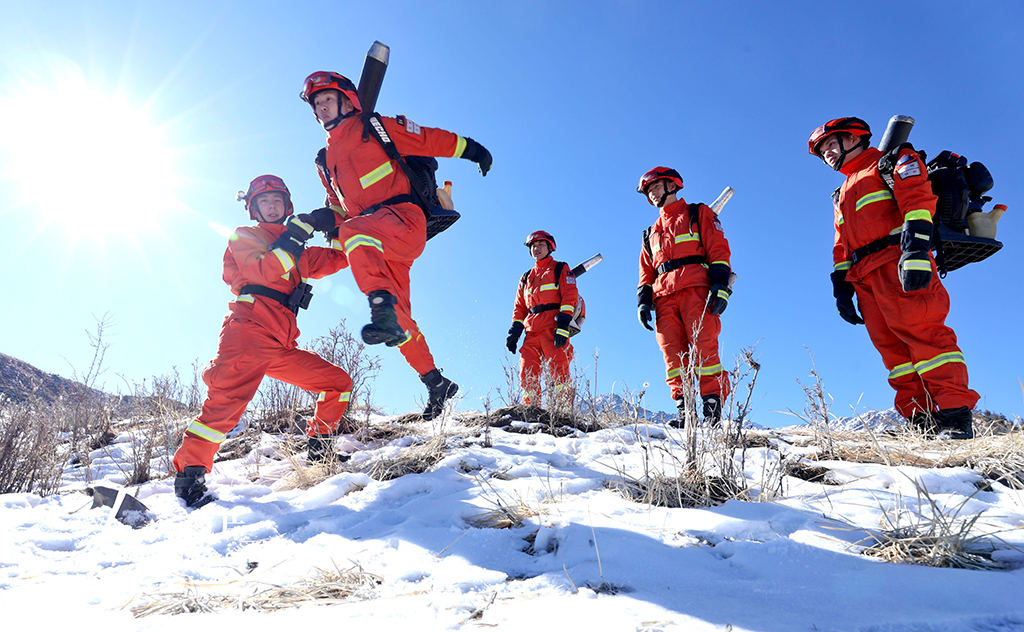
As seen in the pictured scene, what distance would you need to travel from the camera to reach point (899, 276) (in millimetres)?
3449

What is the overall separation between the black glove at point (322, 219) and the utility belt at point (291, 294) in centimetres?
49

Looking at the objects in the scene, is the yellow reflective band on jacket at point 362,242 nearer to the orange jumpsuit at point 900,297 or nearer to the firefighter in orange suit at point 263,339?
the firefighter in orange suit at point 263,339

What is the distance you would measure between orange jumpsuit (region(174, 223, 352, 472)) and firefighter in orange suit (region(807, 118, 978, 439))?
4026 millimetres

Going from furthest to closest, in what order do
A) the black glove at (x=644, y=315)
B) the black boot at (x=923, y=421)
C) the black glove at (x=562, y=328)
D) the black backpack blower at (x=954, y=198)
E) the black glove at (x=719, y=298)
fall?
the black glove at (x=562, y=328)
the black glove at (x=644, y=315)
the black glove at (x=719, y=298)
the black backpack blower at (x=954, y=198)
the black boot at (x=923, y=421)

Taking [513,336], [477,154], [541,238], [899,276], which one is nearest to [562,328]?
[513,336]

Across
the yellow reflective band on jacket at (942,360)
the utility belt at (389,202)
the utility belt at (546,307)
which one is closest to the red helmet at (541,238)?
the utility belt at (546,307)

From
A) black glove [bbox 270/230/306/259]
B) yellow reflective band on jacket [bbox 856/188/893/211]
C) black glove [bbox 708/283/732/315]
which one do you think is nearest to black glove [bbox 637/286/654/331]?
black glove [bbox 708/283/732/315]

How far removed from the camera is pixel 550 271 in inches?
288

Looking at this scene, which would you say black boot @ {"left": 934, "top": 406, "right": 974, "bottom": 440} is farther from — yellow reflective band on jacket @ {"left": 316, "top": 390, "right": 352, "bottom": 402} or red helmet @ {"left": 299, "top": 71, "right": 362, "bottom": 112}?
red helmet @ {"left": 299, "top": 71, "right": 362, "bottom": 112}

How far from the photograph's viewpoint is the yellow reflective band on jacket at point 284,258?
353 centimetres

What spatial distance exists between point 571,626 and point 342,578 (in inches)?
29.8

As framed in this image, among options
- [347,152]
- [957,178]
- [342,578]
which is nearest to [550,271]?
[347,152]

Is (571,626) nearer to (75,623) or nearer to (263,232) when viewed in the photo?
(75,623)

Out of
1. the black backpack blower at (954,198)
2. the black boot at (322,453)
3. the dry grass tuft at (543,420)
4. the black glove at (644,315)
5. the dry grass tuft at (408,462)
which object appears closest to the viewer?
the dry grass tuft at (408,462)
